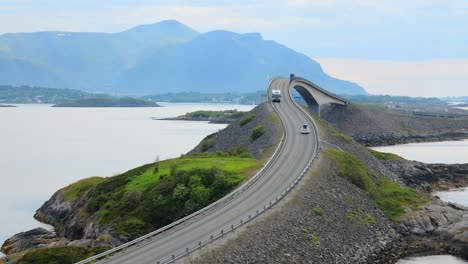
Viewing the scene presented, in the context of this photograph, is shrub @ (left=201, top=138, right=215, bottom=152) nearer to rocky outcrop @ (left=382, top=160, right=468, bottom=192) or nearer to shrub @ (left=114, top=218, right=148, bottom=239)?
rocky outcrop @ (left=382, top=160, right=468, bottom=192)

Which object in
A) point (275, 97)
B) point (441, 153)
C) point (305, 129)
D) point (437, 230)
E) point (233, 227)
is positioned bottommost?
point (441, 153)

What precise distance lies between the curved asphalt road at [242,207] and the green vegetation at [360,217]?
718cm

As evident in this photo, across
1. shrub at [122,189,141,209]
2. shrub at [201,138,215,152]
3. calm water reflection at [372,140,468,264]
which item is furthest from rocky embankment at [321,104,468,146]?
shrub at [122,189,141,209]

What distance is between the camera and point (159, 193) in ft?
188

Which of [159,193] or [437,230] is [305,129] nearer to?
[437,230]

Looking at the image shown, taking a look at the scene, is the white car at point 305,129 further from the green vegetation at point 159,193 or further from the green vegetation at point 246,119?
the green vegetation at point 159,193

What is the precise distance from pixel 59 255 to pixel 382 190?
44618 mm

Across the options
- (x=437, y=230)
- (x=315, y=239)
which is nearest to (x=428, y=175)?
(x=437, y=230)

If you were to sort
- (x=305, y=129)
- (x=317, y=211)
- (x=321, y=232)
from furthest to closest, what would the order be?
(x=305, y=129), (x=317, y=211), (x=321, y=232)

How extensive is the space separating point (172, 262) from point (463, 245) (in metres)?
34.9

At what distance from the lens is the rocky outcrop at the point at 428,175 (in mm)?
97438

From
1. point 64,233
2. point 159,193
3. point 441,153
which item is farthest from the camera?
point 441,153

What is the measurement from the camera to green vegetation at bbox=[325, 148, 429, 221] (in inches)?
2650

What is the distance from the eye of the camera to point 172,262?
3728 cm
